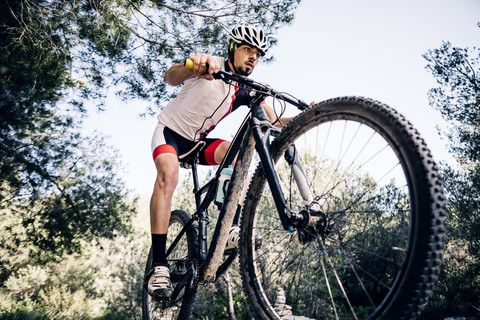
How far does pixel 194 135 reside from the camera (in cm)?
260

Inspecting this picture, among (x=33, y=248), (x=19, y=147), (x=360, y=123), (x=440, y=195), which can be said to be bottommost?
(x=440, y=195)

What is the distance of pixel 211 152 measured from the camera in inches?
102

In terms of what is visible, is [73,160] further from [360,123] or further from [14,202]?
[360,123]

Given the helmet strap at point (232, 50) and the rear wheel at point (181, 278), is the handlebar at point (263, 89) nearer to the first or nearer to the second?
the helmet strap at point (232, 50)

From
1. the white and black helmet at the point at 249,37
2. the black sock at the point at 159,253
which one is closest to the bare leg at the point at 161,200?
the black sock at the point at 159,253

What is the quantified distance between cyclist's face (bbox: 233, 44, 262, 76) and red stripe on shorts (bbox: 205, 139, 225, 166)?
656 mm

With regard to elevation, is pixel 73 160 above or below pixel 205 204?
above

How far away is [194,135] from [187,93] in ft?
1.21

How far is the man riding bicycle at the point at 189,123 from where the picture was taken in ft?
7.21

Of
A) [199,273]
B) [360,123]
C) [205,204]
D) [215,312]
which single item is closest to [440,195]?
[360,123]

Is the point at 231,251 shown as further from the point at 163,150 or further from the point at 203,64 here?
the point at 203,64

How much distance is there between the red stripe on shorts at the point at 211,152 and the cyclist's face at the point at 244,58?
66 centimetres

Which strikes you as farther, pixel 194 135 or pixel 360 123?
pixel 194 135

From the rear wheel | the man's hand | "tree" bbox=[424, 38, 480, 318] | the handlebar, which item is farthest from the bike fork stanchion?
"tree" bbox=[424, 38, 480, 318]
